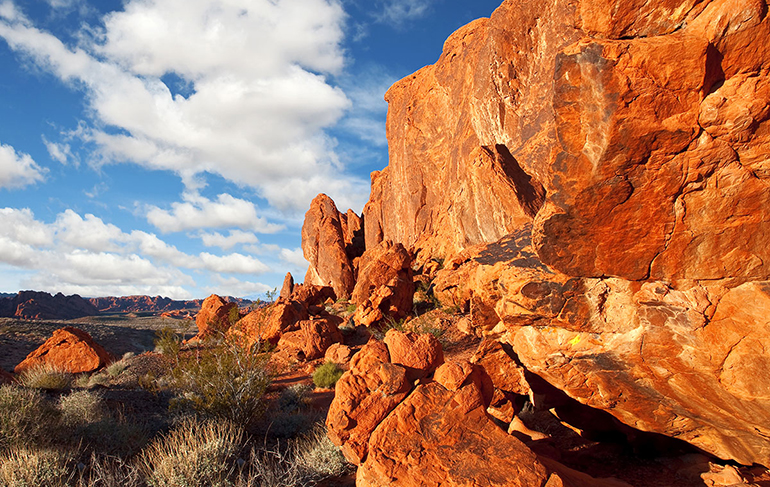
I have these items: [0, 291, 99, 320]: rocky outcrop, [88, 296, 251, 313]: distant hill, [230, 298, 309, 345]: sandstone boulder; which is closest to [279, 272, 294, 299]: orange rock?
[230, 298, 309, 345]: sandstone boulder

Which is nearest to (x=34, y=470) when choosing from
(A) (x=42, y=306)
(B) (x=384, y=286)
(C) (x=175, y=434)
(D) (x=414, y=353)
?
→ (C) (x=175, y=434)

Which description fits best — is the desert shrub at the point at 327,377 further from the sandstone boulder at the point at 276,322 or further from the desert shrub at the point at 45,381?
the desert shrub at the point at 45,381

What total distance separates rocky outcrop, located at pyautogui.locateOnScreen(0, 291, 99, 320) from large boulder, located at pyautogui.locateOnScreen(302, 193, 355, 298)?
53181 mm

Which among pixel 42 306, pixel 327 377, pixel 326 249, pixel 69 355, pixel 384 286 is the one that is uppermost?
pixel 326 249

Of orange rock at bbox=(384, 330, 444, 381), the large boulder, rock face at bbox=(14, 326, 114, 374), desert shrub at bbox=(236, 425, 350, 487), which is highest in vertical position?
the large boulder

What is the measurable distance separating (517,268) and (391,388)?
6.87 feet

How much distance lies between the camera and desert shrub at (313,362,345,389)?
11617 millimetres

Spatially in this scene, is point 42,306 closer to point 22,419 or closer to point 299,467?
point 22,419

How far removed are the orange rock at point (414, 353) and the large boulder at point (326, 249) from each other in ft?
96.4

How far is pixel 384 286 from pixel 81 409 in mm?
11838

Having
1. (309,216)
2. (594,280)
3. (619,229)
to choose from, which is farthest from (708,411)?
(309,216)

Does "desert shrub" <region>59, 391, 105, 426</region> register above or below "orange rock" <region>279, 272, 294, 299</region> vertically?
below

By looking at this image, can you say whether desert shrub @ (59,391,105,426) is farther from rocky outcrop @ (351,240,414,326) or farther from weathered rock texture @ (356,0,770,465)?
rocky outcrop @ (351,240,414,326)

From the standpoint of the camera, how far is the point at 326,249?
122 feet
